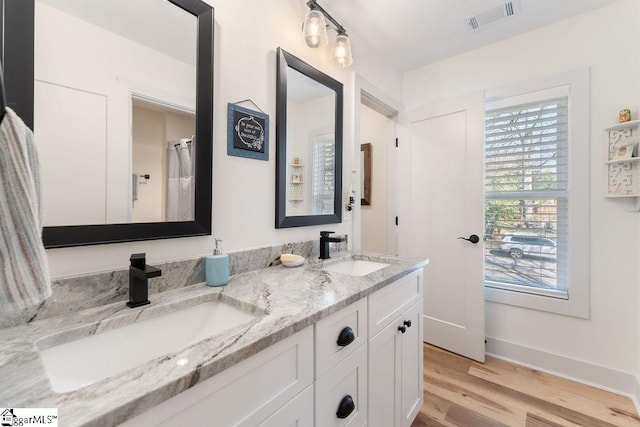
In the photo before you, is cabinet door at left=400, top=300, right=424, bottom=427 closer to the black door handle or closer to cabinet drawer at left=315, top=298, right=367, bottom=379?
cabinet drawer at left=315, top=298, right=367, bottom=379

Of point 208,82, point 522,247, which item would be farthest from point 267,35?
point 522,247

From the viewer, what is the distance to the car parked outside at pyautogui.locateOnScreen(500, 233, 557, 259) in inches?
81.6

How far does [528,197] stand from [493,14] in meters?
1.32

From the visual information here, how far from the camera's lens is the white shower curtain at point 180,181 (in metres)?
1.04

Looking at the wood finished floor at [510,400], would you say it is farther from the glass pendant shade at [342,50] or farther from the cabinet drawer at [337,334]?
the glass pendant shade at [342,50]

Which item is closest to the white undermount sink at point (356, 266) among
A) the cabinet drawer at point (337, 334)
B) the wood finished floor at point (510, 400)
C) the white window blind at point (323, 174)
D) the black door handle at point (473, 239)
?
the white window blind at point (323, 174)

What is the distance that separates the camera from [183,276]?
41.0 inches

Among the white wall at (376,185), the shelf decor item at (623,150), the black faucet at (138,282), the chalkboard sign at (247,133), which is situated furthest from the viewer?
the white wall at (376,185)

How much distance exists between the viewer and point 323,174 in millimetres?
1759

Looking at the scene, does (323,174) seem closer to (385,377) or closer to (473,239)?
(385,377)

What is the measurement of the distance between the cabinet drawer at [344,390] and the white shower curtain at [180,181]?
2.52 ft

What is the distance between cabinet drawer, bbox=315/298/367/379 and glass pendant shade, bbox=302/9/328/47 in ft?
4.48

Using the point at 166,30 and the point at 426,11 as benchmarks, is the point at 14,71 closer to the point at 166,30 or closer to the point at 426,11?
the point at 166,30

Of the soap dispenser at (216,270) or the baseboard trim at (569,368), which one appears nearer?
the soap dispenser at (216,270)
